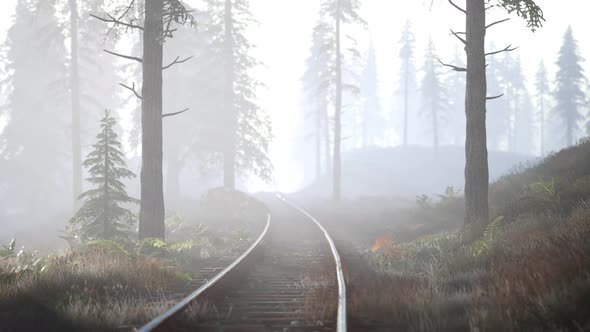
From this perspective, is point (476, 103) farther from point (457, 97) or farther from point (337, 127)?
point (457, 97)

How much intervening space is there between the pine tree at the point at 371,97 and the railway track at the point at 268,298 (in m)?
58.3

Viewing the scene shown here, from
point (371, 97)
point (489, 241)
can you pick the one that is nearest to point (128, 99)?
point (489, 241)

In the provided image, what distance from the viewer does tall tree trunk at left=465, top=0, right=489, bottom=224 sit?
411 inches

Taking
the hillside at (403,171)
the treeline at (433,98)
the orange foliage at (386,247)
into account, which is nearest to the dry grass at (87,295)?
the orange foliage at (386,247)

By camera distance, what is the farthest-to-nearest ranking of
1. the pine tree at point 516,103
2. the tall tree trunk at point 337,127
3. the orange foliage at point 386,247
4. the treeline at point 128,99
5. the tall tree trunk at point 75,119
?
1. the pine tree at point 516,103
2. the tall tree trunk at point 337,127
3. the treeline at point 128,99
4. the tall tree trunk at point 75,119
5. the orange foliage at point 386,247

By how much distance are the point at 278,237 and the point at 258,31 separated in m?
16.9

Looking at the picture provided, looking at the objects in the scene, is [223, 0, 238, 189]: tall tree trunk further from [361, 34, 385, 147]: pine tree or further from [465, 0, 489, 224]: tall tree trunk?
[361, 34, 385, 147]: pine tree

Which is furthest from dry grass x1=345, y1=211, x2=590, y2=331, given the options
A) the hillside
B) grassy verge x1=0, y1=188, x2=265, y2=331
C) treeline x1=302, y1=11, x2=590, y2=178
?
the hillside

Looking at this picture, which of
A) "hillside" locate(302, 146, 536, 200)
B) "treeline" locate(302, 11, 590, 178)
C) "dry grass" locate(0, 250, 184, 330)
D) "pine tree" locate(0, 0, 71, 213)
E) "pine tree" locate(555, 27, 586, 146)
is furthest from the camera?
"pine tree" locate(555, 27, 586, 146)

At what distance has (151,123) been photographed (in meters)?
10.6

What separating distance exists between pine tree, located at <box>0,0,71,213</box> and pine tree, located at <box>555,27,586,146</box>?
57.4 m

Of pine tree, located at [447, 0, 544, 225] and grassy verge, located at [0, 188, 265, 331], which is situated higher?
pine tree, located at [447, 0, 544, 225]

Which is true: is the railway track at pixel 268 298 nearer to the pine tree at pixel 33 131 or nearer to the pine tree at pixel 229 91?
the pine tree at pixel 229 91

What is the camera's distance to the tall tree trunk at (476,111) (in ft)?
34.3
